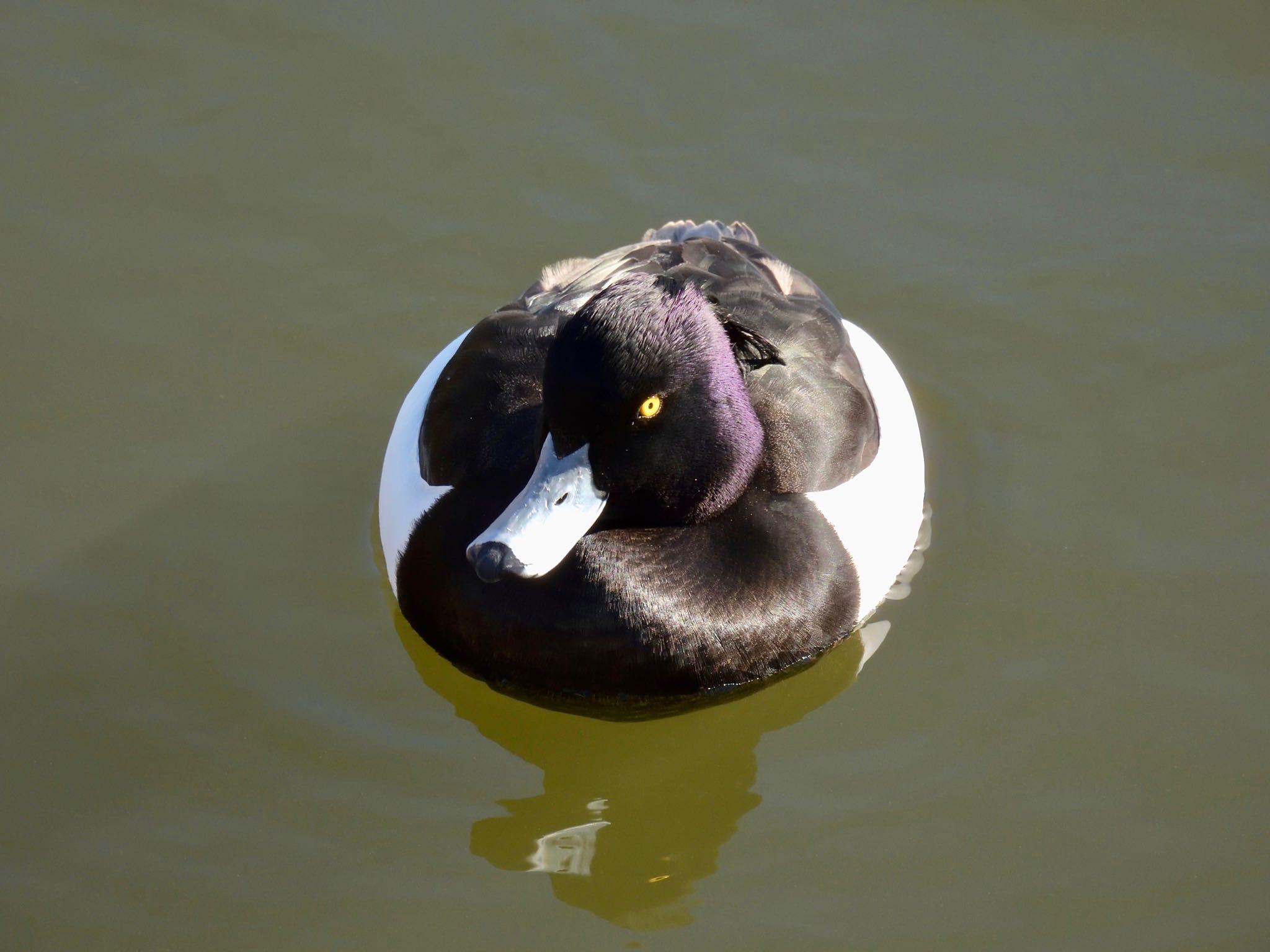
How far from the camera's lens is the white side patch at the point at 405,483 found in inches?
196

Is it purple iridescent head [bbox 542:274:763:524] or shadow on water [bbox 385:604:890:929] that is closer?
purple iridescent head [bbox 542:274:763:524]

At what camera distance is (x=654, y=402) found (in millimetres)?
4395

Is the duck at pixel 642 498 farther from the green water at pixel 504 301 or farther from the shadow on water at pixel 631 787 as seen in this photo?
the green water at pixel 504 301

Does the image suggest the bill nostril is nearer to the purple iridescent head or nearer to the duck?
the duck

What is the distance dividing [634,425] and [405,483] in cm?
105

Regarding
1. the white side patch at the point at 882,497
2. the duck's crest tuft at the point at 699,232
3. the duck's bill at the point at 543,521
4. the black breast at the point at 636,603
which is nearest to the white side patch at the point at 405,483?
the black breast at the point at 636,603

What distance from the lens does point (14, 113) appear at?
697 cm

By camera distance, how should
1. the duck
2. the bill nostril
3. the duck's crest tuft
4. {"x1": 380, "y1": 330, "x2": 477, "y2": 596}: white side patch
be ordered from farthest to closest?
the duck's crest tuft → {"x1": 380, "y1": 330, "x2": 477, "y2": 596}: white side patch → the duck → the bill nostril

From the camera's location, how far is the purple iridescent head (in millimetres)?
4258

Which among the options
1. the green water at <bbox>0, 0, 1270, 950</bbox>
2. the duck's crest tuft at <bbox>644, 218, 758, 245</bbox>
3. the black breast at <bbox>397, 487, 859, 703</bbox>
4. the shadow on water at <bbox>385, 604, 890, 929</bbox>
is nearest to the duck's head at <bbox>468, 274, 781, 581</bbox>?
the black breast at <bbox>397, 487, 859, 703</bbox>

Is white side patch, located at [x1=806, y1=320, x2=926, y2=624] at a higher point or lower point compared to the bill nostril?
higher

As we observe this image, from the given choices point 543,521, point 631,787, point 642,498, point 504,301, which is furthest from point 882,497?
point 504,301

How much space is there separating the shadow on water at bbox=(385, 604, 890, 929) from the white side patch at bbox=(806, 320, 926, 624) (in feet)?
1.03

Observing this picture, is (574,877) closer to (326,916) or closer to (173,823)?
(326,916)
